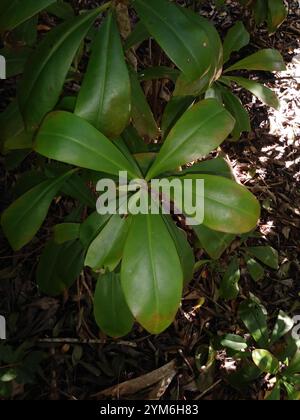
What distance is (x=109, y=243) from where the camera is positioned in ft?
3.65

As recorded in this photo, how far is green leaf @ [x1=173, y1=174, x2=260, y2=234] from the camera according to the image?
99 centimetres

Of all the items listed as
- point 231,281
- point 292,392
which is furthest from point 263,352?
point 231,281

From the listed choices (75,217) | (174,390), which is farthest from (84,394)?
(75,217)

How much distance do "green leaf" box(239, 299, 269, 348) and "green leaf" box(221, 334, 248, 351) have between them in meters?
0.05

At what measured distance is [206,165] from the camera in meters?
1.34

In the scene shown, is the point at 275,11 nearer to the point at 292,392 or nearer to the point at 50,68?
the point at 50,68

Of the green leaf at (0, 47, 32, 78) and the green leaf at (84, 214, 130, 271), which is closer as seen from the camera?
the green leaf at (84, 214, 130, 271)

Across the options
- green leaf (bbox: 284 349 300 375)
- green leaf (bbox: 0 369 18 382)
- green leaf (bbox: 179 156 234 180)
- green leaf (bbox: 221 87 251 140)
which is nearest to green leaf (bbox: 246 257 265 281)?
green leaf (bbox: 284 349 300 375)

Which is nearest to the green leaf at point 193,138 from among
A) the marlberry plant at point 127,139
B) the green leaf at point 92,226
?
the marlberry plant at point 127,139

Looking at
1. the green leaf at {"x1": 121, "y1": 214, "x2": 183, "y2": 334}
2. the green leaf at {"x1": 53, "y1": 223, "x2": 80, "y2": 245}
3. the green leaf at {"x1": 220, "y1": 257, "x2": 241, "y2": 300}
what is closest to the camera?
the green leaf at {"x1": 121, "y1": 214, "x2": 183, "y2": 334}

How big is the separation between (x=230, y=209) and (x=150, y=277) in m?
0.22

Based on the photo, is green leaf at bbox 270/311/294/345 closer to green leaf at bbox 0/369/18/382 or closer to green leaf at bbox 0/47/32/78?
green leaf at bbox 0/369/18/382

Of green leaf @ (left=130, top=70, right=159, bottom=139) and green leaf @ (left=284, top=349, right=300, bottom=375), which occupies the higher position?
green leaf @ (left=130, top=70, right=159, bottom=139)

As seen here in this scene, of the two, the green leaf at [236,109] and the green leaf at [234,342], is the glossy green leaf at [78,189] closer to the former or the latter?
the green leaf at [236,109]
